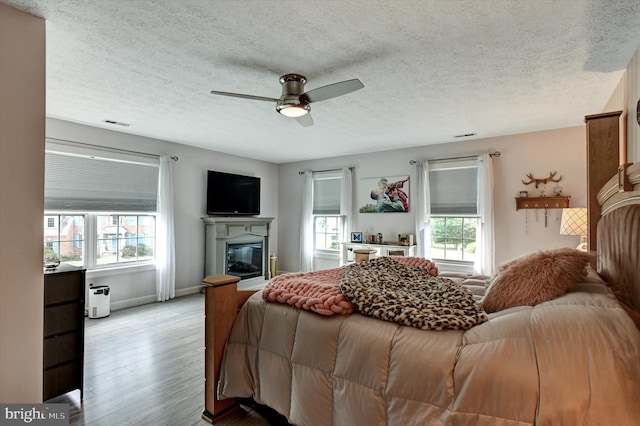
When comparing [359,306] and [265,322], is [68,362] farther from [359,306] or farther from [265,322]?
[359,306]

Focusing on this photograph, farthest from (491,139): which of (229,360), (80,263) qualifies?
(80,263)

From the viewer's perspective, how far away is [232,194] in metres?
5.88

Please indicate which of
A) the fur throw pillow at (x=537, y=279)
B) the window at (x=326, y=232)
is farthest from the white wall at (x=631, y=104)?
the window at (x=326, y=232)

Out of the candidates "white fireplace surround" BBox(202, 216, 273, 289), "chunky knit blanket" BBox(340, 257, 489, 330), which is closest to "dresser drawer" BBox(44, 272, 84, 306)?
"chunky knit blanket" BBox(340, 257, 489, 330)

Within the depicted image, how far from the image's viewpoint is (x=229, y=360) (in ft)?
6.55

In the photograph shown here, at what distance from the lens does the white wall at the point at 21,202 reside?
1.72 meters

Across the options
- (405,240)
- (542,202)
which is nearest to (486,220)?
(542,202)

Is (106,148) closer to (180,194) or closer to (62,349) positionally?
(180,194)

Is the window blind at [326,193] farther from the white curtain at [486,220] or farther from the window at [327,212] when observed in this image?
the white curtain at [486,220]

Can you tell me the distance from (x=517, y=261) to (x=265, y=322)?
1518 millimetres

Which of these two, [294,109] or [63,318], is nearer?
[63,318]

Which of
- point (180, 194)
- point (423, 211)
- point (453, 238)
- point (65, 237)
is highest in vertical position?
point (180, 194)

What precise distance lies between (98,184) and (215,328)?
342 centimetres

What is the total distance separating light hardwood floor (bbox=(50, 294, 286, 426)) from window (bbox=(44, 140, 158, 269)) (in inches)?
36.6
